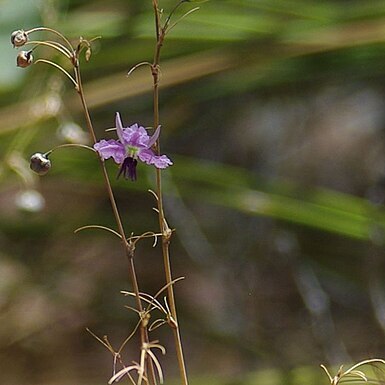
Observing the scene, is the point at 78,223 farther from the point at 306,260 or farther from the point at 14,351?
the point at 306,260

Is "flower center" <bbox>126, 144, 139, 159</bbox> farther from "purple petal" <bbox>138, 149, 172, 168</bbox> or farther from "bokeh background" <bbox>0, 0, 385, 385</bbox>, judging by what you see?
"bokeh background" <bbox>0, 0, 385, 385</bbox>

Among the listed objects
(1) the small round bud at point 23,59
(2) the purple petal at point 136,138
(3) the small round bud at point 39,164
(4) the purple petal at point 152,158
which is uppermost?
(1) the small round bud at point 23,59

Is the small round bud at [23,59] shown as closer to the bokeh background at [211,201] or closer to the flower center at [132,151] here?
the flower center at [132,151]

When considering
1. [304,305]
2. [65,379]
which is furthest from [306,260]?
[65,379]

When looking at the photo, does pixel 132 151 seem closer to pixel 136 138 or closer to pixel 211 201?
pixel 136 138

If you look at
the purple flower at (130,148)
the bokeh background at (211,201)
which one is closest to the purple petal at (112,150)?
the purple flower at (130,148)

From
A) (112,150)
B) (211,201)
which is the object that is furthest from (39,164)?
(211,201)

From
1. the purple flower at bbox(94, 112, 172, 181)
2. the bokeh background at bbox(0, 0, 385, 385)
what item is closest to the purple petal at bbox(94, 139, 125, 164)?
the purple flower at bbox(94, 112, 172, 181)
